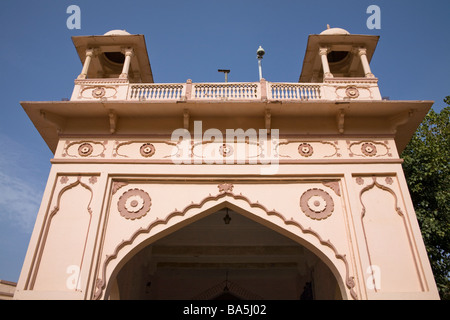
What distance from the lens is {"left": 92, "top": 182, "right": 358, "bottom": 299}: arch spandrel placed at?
5855mm

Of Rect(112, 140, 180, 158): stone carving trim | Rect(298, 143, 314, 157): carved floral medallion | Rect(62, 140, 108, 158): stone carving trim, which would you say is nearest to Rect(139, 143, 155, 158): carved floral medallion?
Rect(112, 140, 180, 158): stone carving trim

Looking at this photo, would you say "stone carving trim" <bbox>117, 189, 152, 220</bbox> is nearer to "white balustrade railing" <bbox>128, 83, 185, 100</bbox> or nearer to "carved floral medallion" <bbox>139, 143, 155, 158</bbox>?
"carved floral medallion" <bbox>139, 143, 155, 158</bbox>

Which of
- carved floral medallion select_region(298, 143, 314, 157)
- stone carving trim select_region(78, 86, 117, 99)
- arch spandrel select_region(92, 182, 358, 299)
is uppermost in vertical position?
stone carving trim select_region(78, 86, 117, 99)

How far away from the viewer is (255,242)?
32.3 feet

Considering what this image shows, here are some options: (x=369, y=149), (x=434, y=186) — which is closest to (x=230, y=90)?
(x=369, y=149)

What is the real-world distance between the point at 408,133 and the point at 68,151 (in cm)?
718

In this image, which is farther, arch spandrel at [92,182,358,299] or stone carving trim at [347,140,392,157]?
stone carving trim at [347,140,392,157]

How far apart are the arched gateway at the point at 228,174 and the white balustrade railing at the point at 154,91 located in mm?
43

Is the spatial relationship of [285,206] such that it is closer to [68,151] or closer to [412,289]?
[412,289]

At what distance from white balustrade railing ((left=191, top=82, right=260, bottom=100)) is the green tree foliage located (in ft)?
19.5

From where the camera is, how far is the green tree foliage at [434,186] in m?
9.55

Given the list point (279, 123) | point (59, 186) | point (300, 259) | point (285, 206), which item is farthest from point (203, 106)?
point (300, 259)

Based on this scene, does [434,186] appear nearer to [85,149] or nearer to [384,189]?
[384,189]

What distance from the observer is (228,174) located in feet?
22.0
